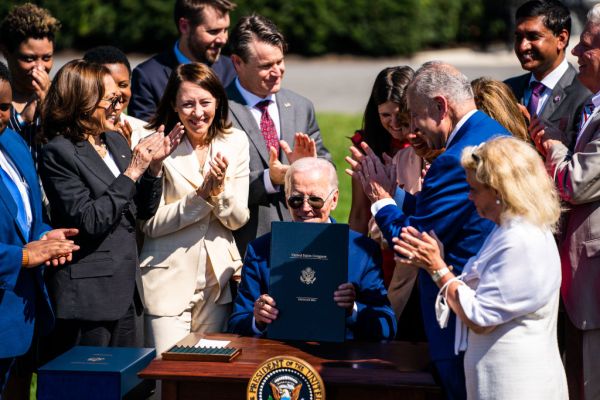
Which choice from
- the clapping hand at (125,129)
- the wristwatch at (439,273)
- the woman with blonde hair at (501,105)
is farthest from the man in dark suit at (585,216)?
the clapping hand at (125,129)

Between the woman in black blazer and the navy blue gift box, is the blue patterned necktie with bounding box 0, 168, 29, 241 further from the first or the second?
the navy blue gift box

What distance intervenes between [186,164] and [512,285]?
2.26m

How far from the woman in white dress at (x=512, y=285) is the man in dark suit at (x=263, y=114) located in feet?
6.38

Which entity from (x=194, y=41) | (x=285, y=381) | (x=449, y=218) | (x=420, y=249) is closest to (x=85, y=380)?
(x=285, y=381)

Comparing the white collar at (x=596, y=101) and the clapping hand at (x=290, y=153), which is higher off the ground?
the white collar at (x=596, y=101)

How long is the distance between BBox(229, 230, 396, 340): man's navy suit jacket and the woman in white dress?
2.57ft

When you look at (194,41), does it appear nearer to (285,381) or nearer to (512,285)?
(285,381)

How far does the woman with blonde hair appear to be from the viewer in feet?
17.1

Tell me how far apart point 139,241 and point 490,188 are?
2374 millimetres

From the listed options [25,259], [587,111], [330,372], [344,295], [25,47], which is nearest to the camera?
[330,372]

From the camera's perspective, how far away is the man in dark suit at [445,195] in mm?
4336

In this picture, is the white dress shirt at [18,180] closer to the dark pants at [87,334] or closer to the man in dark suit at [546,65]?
the dark pants at [87,334]

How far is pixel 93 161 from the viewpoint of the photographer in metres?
5.15

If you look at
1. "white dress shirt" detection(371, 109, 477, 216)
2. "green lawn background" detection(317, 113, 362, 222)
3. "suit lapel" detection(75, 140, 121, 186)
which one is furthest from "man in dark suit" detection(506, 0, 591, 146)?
"green lawn background" detection(317, 113, 362, 222)
